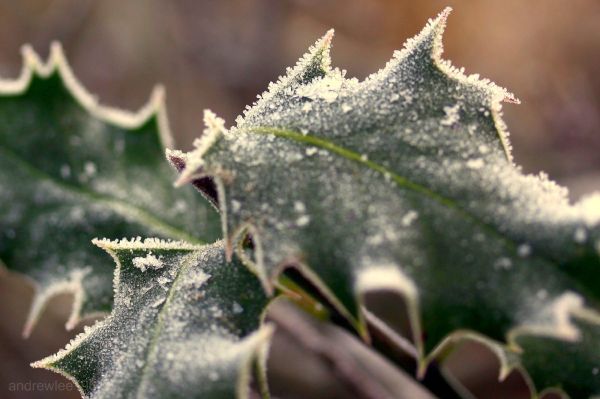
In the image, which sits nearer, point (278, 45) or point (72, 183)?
point (72, 183)

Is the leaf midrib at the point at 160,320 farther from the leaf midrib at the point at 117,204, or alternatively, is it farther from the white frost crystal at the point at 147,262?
the leaf midrib at the point at 117,204

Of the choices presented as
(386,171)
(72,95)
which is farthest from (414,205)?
(72,95)

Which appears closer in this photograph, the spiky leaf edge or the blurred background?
the spiky leaf edge

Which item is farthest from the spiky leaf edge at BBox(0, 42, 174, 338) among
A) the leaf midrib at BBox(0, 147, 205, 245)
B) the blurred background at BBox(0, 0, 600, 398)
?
the blurred background at BBox(0, 0, 600, 398)

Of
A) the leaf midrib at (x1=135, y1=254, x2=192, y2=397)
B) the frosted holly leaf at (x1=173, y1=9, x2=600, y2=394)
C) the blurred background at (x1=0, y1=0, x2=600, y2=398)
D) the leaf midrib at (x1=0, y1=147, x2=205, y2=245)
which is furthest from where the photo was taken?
the blurred background at (x1=0, y1=0, x2=600, y2=398)

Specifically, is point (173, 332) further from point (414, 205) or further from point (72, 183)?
point (72, 183)

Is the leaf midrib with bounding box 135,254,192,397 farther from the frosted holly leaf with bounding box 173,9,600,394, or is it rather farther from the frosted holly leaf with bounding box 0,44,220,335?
the frosted holly leaf with bounding box 0,44,220,335

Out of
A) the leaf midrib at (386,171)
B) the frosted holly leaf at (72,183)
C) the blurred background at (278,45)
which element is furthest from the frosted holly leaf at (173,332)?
the blurred background at (278,45)
